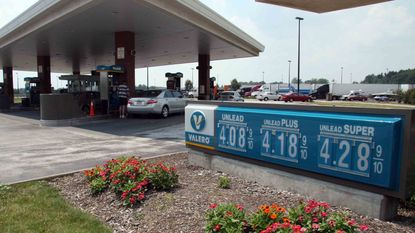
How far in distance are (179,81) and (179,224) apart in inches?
1107

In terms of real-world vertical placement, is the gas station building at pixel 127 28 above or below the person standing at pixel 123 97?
above

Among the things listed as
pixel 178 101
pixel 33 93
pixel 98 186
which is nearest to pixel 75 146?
pixel 98 186

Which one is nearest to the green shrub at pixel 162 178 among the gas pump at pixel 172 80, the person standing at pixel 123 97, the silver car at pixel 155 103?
the silver car at pixel 155 103

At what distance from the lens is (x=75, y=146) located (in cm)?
1075

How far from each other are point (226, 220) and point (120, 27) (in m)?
18.6

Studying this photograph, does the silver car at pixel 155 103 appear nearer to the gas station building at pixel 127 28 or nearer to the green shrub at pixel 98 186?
the gas station building at pixel 127 28

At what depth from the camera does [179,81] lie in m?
32.0

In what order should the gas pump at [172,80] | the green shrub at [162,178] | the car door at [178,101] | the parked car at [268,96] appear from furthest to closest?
1. the parked car at [268,96]
2. the gas pump at [172,80]
3. the car door at [178,101]
4. the green shrub at [162,178]

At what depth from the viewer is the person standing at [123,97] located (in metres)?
20.0

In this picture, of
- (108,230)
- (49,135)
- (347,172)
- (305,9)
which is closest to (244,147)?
(347,172)

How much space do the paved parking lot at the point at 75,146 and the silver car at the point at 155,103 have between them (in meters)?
2.64

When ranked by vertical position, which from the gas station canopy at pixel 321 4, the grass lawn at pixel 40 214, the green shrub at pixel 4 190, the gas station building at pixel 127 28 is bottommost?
the grass lawn at pixel 40 214

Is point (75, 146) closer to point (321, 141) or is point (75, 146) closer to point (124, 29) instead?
point (321, 141)

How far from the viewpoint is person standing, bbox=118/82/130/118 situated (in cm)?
1996
